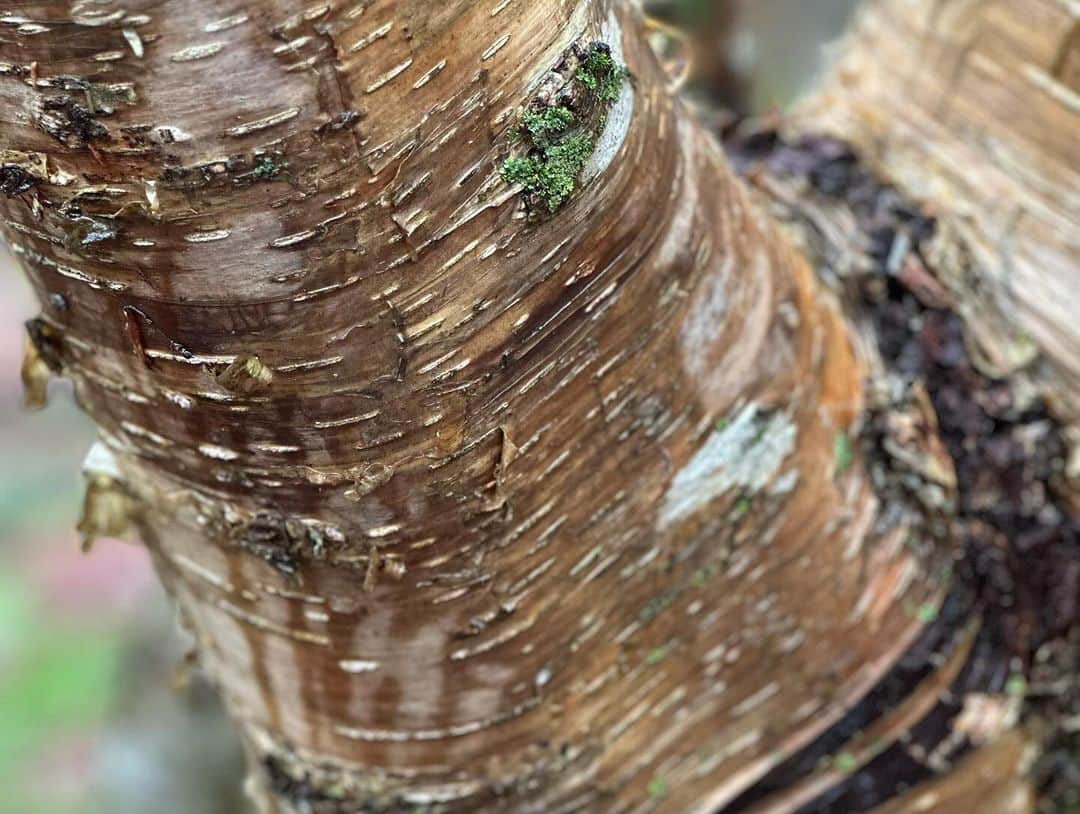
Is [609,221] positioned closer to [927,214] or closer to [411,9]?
[411,9]

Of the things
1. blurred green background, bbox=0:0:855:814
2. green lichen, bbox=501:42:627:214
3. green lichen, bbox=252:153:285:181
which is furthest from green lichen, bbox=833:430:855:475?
blurred green background, bbox=0:0:855:814

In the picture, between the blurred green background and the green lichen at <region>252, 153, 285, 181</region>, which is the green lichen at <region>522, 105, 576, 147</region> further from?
the blurred green background

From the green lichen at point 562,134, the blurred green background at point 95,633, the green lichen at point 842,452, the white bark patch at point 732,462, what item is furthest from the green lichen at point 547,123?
the blurred green background at point 95,633

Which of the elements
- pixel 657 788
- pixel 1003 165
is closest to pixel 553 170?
pixel 657 788

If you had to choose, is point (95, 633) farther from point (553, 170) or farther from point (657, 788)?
point (553, 170)

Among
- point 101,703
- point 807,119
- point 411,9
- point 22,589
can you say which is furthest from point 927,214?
point 22,589

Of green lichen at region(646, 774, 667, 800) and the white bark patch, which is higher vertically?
the white bark patch

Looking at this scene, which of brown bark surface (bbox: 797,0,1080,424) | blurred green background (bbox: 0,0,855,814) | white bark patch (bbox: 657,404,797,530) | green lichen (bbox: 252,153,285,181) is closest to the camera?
green lichen (bbox: 252,153,285,181)

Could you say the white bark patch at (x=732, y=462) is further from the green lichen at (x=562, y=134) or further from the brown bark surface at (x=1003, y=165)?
the brown bark surface at (x=1003, y=165)
